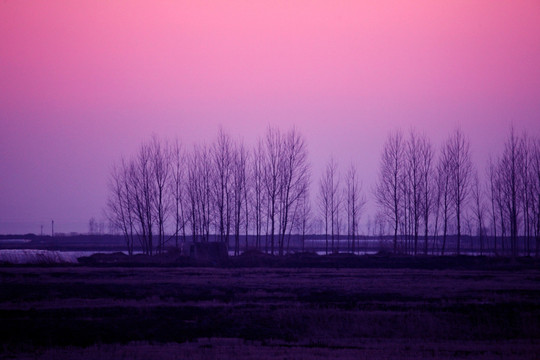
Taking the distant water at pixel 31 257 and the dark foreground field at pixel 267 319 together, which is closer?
the dark foreground field at pixel 267 319

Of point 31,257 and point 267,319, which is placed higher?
point 31,257

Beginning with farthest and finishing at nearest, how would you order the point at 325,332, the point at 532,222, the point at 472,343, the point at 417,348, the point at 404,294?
the point at 532,222
the point at 404,294
the point at 325,332
the point at 472,343
the point at 417,348

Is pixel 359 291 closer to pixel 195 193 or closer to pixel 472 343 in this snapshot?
pixel 472 343

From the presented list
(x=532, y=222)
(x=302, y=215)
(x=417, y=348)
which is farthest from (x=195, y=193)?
(x=417, y=348)

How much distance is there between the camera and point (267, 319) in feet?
68.5

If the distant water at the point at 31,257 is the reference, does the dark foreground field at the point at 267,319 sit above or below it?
below

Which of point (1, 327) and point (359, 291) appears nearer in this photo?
point (1, 327)

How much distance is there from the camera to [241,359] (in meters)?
14.6

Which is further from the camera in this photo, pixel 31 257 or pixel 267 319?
pixel 31 257

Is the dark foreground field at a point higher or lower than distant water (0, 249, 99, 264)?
lower

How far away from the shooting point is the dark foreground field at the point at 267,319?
16156mm

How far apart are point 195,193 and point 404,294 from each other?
3607 centimetres

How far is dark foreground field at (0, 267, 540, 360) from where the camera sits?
1616 cm

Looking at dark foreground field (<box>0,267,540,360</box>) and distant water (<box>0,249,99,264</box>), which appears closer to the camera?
dark foreground field (<box>0,267,540,360</box>)
